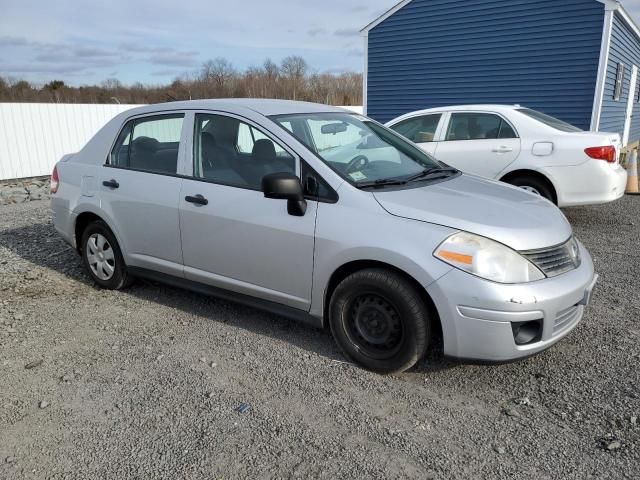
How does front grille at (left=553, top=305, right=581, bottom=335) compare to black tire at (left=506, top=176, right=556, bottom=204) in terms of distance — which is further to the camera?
black tire at (left=506, top=176, right=556, bottom=204)

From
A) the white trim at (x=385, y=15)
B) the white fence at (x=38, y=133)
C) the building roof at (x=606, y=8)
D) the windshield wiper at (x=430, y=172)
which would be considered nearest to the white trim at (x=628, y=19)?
the building roof at (x=606, y=8)

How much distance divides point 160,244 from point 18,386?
56.6 inches

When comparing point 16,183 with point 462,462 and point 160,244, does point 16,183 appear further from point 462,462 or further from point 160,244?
point 462,462

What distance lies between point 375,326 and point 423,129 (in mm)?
5051

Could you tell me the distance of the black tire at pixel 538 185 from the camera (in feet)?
21.4

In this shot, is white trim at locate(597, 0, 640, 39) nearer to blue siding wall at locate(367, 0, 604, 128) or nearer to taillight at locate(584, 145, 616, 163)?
blue siding wall at locate(367, 0, 604, 128)

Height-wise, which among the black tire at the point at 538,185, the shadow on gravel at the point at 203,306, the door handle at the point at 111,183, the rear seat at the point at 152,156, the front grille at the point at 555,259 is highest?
the rear seat at the point at 152,156

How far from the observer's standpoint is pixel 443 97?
1422 centimetres

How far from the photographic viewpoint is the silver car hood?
295cm

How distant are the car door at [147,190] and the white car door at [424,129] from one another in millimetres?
4197

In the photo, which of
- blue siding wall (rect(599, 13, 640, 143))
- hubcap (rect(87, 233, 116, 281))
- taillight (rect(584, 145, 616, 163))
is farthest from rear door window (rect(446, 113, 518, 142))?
blue siding wall (rect(599, 13, 640, 143))

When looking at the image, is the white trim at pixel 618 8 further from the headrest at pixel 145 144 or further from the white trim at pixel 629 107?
the headrest at pixel 145 144

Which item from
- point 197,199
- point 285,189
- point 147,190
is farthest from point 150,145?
point 285,189

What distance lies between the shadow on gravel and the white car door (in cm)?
420
